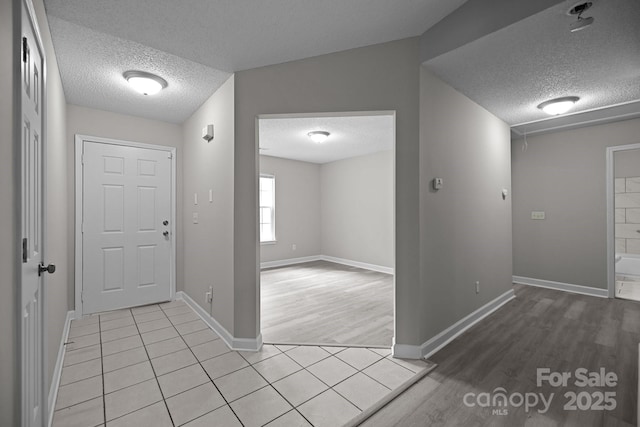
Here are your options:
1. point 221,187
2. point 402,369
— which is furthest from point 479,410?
point 221,187

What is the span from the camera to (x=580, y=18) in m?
1.74

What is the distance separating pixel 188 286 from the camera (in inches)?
146

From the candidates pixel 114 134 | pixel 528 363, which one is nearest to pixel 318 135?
pixel 114 134

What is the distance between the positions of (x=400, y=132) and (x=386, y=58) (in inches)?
26.0

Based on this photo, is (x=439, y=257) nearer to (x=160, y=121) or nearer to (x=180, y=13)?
(x=180, y=13)

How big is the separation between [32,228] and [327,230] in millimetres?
5881

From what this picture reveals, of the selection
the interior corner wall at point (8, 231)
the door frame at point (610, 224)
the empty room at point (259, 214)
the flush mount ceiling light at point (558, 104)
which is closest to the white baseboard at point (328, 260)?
the empty room at point (259, 214)

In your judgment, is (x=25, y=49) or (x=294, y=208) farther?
(x=294, y=208)

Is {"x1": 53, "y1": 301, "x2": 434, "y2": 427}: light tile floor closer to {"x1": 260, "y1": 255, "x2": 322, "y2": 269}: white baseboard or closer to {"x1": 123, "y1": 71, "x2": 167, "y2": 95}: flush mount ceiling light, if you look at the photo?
{"x1": 123, "y1": 71, "x2": 167, "y2": 95}: flush mount ceiling light

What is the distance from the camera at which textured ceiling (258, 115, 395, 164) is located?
3.89 m

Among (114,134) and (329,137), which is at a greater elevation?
(329,137)

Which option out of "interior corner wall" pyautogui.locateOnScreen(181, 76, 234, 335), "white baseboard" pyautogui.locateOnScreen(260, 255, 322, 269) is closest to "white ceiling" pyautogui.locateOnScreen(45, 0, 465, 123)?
"interior corner wall" pyautogui.locateOnScreen(181, 76, 234, 335)

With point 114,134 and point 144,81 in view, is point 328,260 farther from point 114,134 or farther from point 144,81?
point 144,81

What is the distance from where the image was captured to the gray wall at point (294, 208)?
20.7ft
